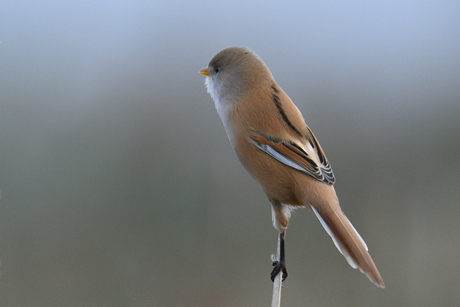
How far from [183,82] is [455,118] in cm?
239

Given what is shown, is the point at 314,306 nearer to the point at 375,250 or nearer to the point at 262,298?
the point at 262,298

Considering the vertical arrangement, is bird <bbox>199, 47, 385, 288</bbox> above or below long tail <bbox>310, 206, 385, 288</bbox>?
above

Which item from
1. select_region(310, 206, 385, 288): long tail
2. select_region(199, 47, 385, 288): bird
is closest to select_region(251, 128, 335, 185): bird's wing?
select_region(199, 47, 385, 288): bird

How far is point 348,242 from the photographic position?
1249 millimetres

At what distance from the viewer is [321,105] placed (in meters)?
3.19

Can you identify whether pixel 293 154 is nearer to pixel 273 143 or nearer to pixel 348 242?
pixel 273 143

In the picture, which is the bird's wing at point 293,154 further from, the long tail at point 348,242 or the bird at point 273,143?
the long tail at point 348,242

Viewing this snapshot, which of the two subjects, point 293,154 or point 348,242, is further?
point 293,154

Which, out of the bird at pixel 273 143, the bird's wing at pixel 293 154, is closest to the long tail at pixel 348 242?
the bird at pixel 273 143

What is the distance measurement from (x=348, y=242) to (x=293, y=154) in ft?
1.44

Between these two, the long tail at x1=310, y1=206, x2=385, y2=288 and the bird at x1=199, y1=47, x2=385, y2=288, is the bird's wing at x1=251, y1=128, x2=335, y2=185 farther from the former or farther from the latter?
the long tail at x1=310, y1=206, x2=385, y2=288

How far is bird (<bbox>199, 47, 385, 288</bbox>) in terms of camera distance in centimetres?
147

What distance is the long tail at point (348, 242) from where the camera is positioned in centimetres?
109

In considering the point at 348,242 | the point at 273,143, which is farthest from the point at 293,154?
the point at 348,242
